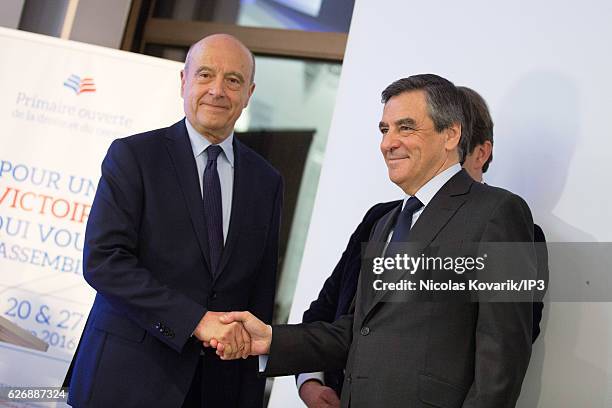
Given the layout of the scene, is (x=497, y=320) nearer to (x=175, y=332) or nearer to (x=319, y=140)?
(x=175, y=332)

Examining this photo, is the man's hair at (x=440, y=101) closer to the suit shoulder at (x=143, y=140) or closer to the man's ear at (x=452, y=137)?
the man's ear at (x=452, y=137)

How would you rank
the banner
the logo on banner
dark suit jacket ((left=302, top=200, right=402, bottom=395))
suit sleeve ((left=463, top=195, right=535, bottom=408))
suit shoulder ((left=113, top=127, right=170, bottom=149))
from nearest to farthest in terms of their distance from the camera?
suit sleeve ((left=463, top=195, right=535, bottom=408)) < suit shoulder ((left=113, top=127, right=170, bottom=149)) < dark suit jacket ((left=302, top=200, right=402, bottom=395)) < the banner < the logo on banner

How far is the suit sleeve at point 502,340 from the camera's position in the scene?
1.86 metres

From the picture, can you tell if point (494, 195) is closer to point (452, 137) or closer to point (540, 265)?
point (452, 137)

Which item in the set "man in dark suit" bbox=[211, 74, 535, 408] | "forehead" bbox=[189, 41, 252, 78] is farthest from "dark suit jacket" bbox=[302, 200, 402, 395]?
"forehead" bbox=[189, 41, 252, 78]

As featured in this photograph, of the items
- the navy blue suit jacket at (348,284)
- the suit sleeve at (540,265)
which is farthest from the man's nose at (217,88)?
Answer: the suit sleeve at (540,265)

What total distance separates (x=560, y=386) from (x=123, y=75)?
98.6 inches

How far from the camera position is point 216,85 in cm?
254

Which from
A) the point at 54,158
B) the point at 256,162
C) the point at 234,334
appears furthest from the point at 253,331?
the point at 54,158

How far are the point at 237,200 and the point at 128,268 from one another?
1.53 ft

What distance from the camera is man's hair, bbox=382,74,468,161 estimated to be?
2232 mm

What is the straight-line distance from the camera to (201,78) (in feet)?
8.41

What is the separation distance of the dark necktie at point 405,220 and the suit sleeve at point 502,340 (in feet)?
0.87

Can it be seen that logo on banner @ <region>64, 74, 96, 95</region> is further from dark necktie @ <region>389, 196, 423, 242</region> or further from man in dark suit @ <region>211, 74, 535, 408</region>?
dark necktie @ <region>389, 196, 423, 242</region>
